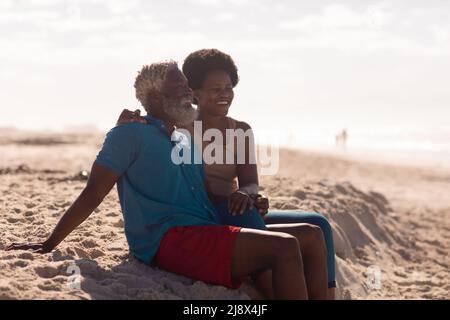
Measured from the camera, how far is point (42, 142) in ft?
71.7

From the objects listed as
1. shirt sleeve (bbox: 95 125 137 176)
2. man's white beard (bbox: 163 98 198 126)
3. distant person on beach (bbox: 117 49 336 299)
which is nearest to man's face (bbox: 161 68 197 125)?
man's white beard (bbox: 163 98 198 126)

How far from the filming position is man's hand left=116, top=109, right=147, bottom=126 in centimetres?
353

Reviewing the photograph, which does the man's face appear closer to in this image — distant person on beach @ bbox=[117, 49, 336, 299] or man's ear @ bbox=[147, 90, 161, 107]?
man's ear @ bbox=[147, 90, 161, 107]

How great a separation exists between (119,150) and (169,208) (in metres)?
0.41

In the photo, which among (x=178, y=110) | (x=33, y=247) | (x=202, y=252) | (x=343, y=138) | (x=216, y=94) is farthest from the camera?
(x=343, y=138)

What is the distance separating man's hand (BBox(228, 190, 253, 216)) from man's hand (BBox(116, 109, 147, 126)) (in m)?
0.67

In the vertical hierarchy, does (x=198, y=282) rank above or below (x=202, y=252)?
below

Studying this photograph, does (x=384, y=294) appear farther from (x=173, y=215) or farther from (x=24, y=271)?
(x=24, y=271)

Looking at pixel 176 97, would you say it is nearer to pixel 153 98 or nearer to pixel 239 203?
pixel 153 98

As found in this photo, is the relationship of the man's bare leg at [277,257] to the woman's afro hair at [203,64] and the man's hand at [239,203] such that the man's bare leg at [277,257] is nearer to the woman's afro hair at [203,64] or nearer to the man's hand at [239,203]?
the man's hand at [239,203]

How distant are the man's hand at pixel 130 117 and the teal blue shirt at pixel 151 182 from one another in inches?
1.5

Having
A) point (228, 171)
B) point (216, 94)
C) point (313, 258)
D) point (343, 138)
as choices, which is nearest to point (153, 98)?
point (216, 94)

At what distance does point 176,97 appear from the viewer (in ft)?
11.8

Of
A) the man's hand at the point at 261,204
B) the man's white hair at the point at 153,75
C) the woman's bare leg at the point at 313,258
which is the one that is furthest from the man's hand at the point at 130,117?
the woman's bare leg at the point at 313,258
